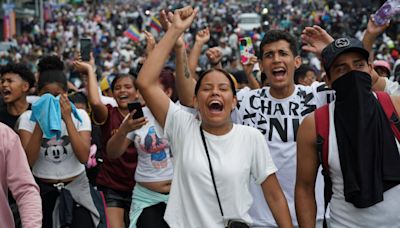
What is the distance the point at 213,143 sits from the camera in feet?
13.0

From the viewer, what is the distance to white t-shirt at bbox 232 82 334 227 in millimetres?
4520

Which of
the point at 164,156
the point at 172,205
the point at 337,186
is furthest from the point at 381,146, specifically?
the point at 164,156

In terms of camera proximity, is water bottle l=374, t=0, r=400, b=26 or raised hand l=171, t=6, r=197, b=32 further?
water bottle l=374, t=0, r=400, b=26

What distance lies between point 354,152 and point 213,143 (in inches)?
31.1

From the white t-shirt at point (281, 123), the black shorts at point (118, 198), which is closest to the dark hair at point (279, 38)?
the white t-shirt at point (281, 123)

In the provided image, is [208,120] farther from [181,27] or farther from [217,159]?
[181,27]

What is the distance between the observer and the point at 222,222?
3.88m

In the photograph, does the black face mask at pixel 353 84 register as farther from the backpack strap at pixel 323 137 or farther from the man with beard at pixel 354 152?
the backpack strap at pixel 323 137

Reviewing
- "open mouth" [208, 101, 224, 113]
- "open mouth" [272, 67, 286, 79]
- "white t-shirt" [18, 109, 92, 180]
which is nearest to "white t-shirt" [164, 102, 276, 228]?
"open mouth" [208, 101, 224, 113]

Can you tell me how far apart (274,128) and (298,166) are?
80 centimetres

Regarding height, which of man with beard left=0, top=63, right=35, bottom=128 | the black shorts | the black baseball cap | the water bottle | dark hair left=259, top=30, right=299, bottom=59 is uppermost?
the water bottle

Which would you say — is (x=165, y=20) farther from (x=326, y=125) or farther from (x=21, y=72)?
(x=21, y=72)

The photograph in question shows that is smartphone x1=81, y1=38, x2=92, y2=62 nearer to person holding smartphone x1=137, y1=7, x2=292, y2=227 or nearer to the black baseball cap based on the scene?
person holding smartphone x1=137, y1=7, x2=292, y2=227

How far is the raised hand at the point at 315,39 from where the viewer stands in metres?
4.39
